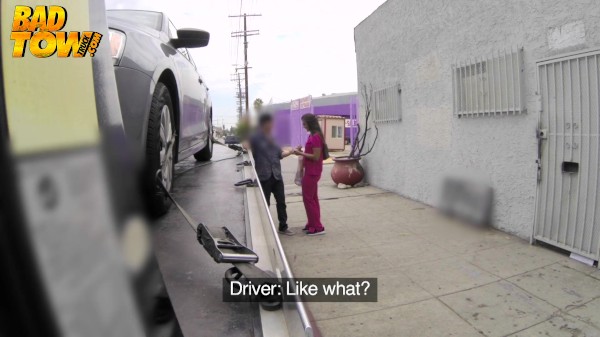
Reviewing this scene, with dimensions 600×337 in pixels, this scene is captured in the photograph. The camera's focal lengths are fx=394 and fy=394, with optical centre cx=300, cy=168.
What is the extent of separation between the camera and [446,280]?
12.5ft

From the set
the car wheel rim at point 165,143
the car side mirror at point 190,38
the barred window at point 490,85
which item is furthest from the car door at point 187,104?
the barred window at point 490,85

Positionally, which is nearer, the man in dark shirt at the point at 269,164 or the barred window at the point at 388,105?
the man in dark shirt at the point at 269,164

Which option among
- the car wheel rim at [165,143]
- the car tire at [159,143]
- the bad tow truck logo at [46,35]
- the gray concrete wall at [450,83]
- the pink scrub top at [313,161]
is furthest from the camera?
the pink scrub top at [313,161]

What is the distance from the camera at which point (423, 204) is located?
6645 mm

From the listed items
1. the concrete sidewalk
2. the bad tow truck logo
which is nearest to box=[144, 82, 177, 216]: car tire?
the bad tow truck logo

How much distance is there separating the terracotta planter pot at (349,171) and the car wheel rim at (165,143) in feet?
21.8

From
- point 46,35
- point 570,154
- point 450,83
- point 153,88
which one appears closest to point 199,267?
point 153,88

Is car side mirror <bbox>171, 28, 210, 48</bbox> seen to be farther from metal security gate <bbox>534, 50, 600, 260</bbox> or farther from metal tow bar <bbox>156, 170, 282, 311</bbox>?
metal security gate <bbox>534, 50, 600, 260</bbox>

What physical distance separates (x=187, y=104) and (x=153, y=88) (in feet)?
4.03

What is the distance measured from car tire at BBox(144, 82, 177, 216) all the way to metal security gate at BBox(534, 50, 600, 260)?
3.79 meters

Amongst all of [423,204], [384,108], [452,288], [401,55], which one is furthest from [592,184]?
[384,108]

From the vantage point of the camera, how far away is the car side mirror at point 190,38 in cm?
291

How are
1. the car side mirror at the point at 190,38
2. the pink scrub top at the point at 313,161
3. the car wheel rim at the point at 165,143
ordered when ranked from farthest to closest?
1. the pink scrub top at the point at 313,161
2. the car side mirror at the point at 190,38
3. the car wheel rim at the point at 165,143

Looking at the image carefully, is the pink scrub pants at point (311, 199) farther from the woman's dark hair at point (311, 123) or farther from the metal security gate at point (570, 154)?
the metal security gate at point (570, 154)
